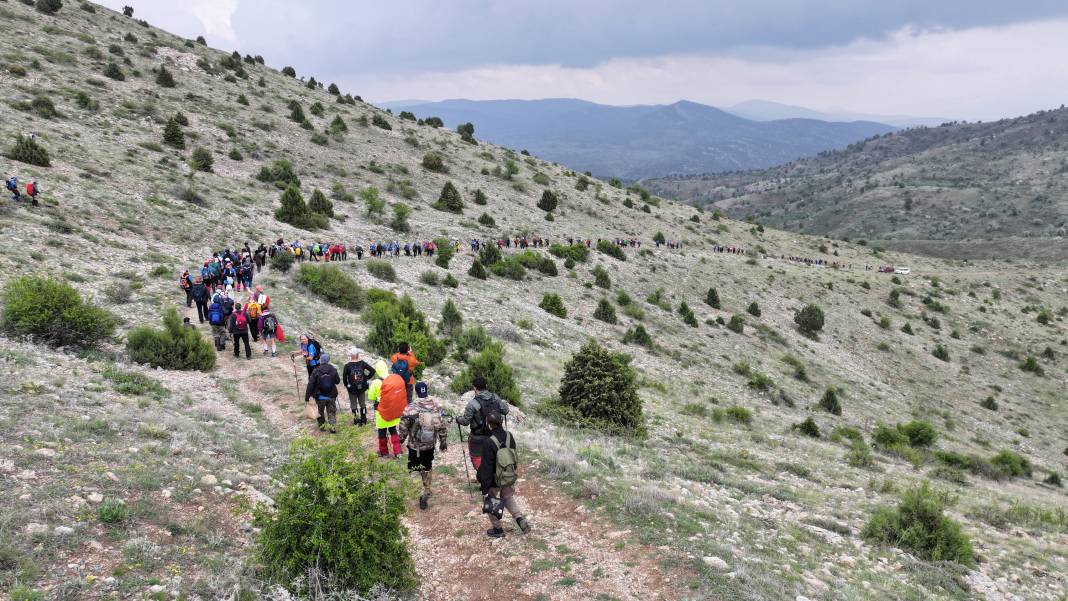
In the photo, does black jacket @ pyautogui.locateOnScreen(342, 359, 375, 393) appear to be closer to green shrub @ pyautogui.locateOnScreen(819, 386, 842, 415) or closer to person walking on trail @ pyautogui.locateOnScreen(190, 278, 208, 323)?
person walking on trail @ pyautogui.locateOnScreen(190, 278, 208, 323)

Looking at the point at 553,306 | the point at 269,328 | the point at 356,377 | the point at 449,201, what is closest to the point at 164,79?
the point at 449,201

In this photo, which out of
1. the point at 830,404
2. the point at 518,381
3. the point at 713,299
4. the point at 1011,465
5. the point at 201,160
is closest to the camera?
the point at 518,381

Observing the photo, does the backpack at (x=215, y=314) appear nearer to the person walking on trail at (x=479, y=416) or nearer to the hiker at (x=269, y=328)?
the hiker at (x=269, y=328)

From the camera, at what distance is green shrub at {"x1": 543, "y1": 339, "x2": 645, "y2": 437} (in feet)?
49.4

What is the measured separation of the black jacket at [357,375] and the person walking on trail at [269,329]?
18.0 feet

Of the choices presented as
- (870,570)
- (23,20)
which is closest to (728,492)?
(870,570)

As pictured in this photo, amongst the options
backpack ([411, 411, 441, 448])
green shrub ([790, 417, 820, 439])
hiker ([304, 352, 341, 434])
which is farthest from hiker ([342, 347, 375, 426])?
green shrub ([790, 417, 820, 439])

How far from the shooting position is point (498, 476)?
7.11 meters

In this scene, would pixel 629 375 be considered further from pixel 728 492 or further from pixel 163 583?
pixel 163 583

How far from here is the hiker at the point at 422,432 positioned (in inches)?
318

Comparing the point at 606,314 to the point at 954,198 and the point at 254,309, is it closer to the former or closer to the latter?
the point at 254,309

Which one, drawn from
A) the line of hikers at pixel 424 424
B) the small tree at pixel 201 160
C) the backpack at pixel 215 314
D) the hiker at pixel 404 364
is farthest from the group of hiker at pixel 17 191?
the hiker at pixel 404 364

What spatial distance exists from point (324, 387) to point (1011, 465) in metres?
23.1

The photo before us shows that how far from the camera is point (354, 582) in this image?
18.2ft
